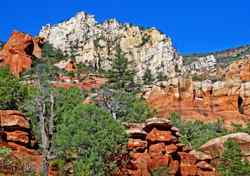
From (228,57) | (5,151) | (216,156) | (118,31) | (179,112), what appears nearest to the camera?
(5,151)

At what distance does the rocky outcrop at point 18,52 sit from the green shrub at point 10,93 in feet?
141

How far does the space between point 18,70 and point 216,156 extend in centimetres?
5230

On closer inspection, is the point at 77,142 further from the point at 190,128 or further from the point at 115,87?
the point at 115,87

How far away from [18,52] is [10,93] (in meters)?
49.7

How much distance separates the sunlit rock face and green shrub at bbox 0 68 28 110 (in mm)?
73690

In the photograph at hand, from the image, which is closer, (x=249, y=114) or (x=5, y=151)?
(x=5, y=151)

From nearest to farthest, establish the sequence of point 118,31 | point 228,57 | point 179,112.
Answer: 1. point 179,112
2. point 118,31
3. point 228,57

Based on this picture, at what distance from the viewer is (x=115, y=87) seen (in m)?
79.9

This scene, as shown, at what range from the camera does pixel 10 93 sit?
1889 inches

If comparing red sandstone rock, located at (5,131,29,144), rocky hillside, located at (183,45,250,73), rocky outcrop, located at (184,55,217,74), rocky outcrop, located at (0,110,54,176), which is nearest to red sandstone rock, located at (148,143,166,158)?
rocky outcrop, located at (0,110,54,176)

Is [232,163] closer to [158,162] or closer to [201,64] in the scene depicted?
[158,162]

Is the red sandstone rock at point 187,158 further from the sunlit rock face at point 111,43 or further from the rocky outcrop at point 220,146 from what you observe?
the sunlit rock face at point 111,43

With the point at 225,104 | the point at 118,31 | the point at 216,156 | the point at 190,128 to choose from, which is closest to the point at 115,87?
the point at 225,104

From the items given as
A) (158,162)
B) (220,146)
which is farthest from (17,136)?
(220,146)
